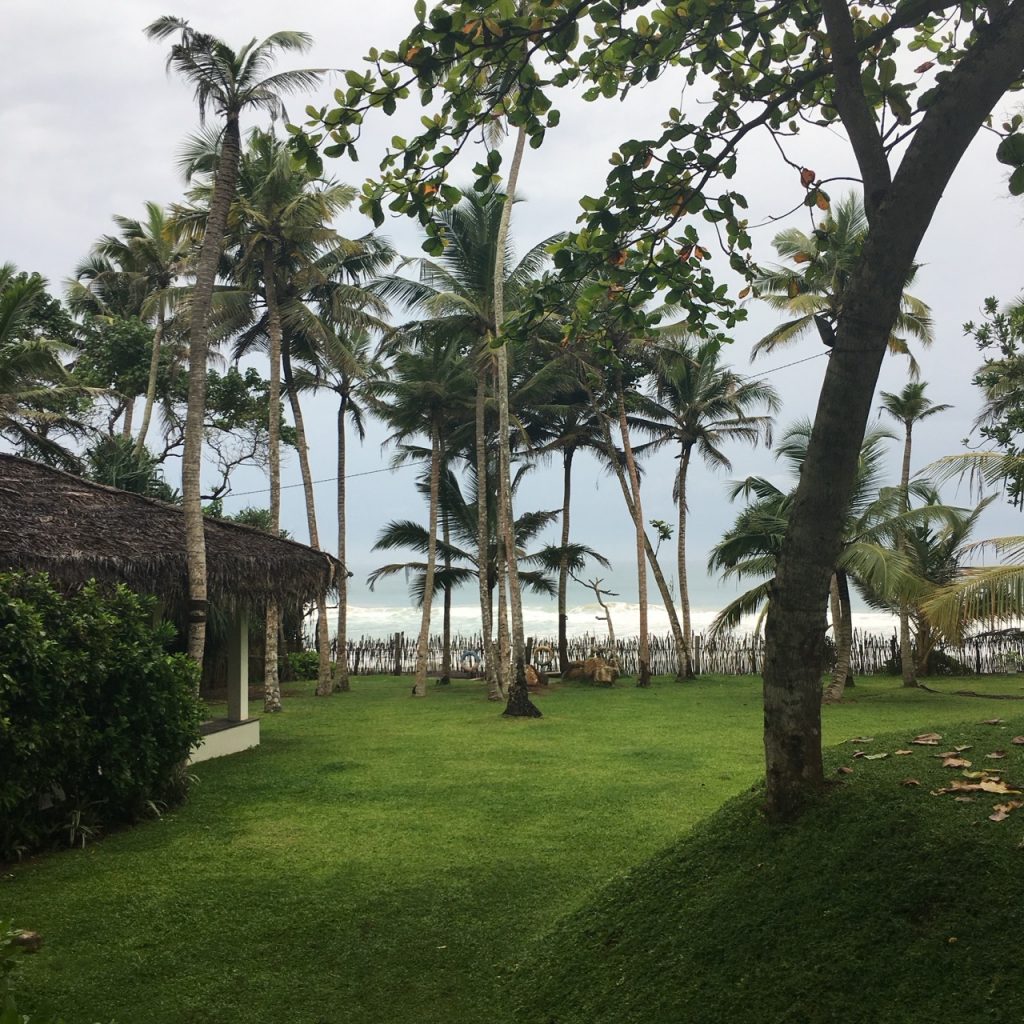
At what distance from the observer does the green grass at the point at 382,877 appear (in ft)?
11.7

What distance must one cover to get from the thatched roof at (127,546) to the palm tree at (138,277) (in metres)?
9.08

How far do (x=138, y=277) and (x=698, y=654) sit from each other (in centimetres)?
1840

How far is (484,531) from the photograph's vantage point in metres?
21.0

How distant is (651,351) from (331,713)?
10.9m

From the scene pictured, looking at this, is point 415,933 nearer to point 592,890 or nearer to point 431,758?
point 592,890

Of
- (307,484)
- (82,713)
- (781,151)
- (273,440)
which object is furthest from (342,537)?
(781,151)

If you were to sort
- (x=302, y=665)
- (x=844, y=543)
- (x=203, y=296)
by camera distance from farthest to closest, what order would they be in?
(x=302, y=665)
(x=844, y=543)
(x=203, y=296)

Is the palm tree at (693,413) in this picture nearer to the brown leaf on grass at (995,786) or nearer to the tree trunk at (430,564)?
the tree trunk at (430,564)

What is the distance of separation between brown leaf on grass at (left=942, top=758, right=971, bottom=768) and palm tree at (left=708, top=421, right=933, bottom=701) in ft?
33.2

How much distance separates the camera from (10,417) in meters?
17.8

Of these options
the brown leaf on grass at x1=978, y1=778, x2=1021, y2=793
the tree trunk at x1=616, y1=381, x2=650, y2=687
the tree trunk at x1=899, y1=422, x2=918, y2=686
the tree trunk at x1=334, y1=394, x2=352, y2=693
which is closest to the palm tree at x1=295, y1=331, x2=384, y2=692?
the tree trunk at x1=334, y1=394, x2=352, y2=693

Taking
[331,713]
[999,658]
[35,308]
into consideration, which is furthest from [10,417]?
[999,658]

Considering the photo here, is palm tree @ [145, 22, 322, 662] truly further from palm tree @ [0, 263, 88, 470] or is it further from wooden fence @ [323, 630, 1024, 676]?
wooden fence @ [323, 630, 1024, 676]

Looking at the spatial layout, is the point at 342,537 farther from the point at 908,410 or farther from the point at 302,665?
the point at 908,410
